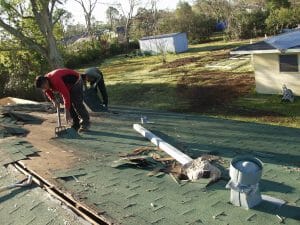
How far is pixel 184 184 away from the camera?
4332 mm

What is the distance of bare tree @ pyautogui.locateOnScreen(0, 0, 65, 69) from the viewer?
2055cm

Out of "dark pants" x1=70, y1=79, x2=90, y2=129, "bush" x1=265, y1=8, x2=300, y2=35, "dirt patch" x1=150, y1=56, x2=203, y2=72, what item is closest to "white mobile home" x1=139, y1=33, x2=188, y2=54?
"dirt patch" x1=150, y1=56, x2=203, y2=72

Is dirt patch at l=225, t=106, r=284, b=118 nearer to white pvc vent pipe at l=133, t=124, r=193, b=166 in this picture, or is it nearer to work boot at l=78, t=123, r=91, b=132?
work boot at l=78, t=123, r=91, b=132

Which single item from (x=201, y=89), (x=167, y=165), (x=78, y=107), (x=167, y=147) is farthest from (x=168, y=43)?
(x=167, y=165)

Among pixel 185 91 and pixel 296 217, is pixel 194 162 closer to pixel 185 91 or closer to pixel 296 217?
pixel 296 217

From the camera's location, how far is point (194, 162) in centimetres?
462

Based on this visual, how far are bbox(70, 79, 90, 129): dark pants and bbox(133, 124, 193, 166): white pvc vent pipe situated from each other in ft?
3.38

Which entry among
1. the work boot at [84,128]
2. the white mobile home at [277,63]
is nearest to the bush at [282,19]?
the white mobile home at [277,63]

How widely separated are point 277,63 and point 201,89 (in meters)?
4.60

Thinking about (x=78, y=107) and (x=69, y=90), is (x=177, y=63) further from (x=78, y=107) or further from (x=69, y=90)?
(x=69, y=90)

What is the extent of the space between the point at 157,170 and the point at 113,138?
7.72 feet

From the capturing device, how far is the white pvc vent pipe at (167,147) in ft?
15.9

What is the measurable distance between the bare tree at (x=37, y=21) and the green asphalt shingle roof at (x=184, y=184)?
14.2m

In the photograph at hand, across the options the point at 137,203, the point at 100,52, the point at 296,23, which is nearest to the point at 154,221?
the point at 137,203
